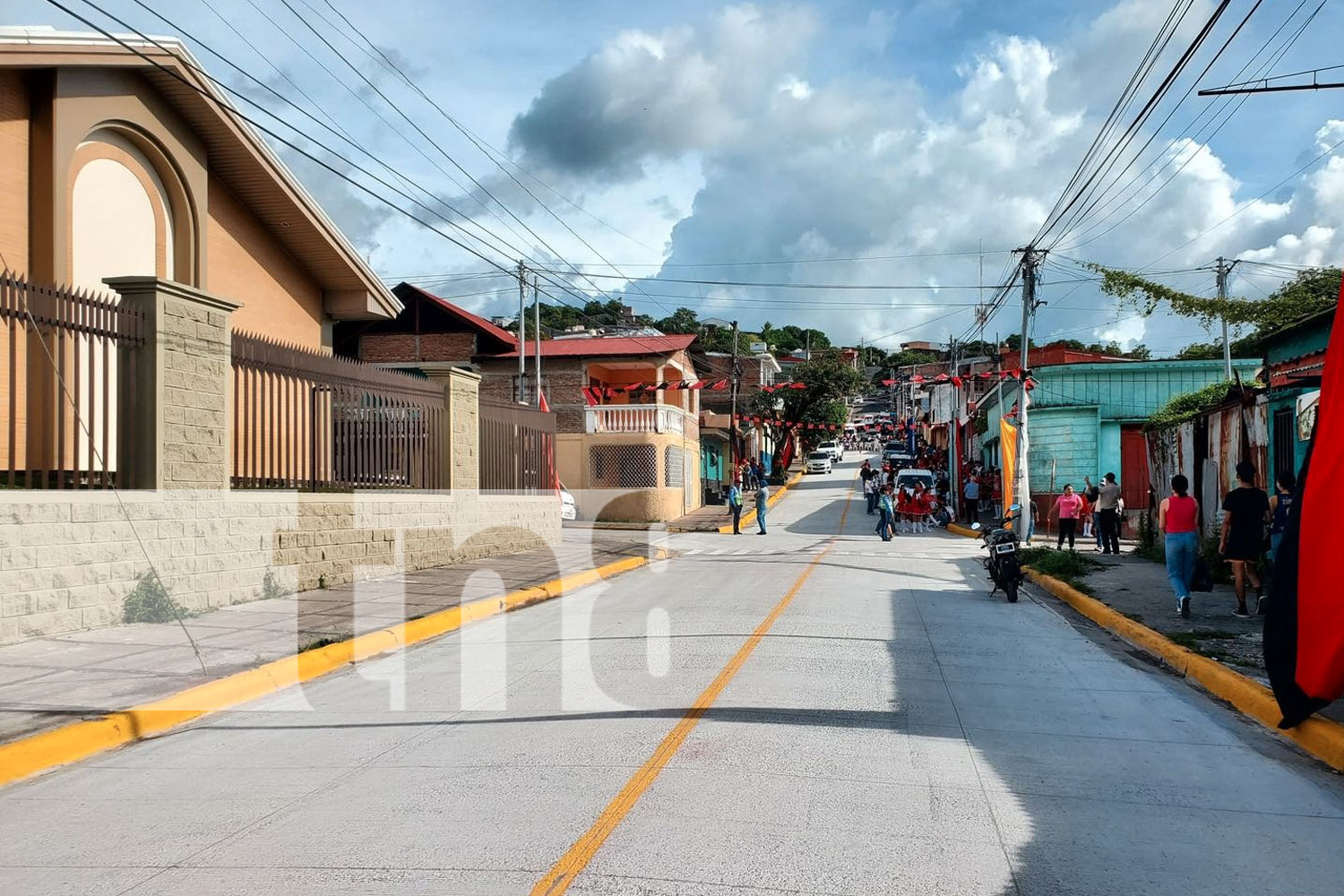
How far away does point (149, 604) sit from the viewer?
1092 cm

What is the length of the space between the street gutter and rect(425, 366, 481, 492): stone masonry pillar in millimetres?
10200

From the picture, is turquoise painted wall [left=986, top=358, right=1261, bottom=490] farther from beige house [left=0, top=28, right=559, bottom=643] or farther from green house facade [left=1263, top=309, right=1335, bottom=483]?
beige house [left=0, top=28, right=559, bottom=643]

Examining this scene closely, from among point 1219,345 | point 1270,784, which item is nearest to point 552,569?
point 1270,784

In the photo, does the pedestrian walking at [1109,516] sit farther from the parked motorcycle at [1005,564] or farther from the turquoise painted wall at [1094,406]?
the turquoise painted wall at [1094,406]

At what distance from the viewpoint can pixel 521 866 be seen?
452cm

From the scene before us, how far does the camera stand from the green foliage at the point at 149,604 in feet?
35.1

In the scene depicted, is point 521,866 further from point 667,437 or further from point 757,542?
point 667,437

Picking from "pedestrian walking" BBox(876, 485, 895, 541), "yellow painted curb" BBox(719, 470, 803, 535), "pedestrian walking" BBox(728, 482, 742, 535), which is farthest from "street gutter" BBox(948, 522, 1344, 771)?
"yellow painted curb" BBox(719, 470, 803, 535)

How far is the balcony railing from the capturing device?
1457 inches

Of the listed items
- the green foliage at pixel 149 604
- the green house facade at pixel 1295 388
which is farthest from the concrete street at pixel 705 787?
the green house facade at pixel 1295 388

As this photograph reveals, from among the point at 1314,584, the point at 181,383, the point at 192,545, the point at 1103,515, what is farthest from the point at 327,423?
the point at 1103,515

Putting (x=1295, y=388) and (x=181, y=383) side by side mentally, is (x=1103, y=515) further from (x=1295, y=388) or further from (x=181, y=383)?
(x=181, y=383)

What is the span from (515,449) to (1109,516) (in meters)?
13.1

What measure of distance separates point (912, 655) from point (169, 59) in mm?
13049
